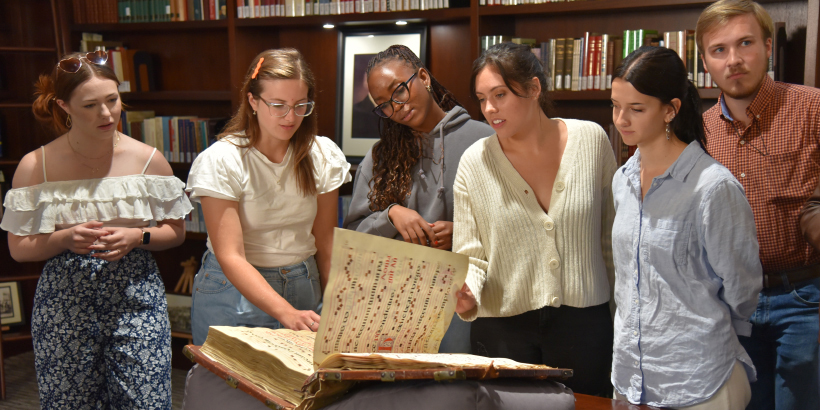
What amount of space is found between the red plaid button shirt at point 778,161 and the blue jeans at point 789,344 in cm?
8

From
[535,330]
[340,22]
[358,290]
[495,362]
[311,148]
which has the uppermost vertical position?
[340,22]

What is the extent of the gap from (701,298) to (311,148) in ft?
3.65

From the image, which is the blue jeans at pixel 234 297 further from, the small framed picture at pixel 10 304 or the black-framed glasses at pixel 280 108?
the small framed picture at pixel 10 304

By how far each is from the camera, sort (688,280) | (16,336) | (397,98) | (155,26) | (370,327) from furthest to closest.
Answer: (16,336) < (155,26) < (397,98) < (688,280) < (370,327)

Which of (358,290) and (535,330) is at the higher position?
(358,290)

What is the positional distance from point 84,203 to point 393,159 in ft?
3.26

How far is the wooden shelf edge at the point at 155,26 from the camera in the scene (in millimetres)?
3404

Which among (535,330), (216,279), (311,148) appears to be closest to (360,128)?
(311,148)

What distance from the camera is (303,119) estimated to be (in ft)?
5.91

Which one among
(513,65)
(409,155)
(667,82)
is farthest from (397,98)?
(667,82)

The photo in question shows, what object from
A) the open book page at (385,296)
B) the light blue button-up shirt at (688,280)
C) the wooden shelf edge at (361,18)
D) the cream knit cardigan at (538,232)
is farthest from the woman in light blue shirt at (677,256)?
the wooden shelf edge at (361,18)

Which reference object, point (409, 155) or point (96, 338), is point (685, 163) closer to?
point (409, 155)

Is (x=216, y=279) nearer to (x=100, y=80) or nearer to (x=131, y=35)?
(x=100, y=80)

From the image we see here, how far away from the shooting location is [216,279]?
1741 mm
